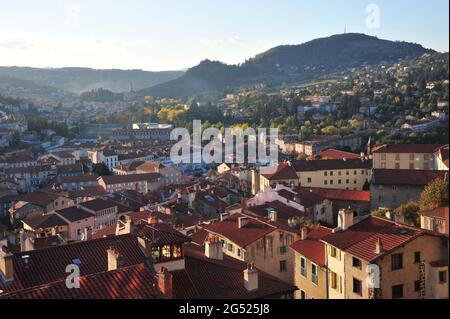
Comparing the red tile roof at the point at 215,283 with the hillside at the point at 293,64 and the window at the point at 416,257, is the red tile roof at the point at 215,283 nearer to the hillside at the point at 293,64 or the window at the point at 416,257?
the window at the point at 416,257

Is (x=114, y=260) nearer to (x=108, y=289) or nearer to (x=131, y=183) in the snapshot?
(x=108, y=289)

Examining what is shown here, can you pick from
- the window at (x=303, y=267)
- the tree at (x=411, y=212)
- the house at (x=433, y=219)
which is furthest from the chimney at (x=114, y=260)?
the tree at (x=411, y=212)

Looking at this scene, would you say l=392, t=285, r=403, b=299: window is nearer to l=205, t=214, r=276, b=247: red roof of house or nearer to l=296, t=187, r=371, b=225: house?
l=205, t=214, r=276, b=247: red roof of house

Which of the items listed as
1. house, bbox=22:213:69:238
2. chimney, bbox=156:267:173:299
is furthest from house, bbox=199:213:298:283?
house, bbox=22:213:69:238

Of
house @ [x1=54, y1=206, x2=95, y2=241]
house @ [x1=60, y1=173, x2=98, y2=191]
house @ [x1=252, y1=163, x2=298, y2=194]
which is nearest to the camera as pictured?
house @ [x1=54, y1=206, x2=95, y2=241]

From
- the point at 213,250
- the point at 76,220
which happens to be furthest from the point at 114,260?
the point at 76,220
